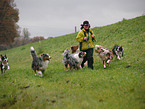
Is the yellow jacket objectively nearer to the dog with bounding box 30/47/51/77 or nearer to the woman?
the woman

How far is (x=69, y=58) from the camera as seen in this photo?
9.97 metres

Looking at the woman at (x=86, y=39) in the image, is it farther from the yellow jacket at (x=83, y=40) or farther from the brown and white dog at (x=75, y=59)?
the brown and white dog at (x=75, y=59)

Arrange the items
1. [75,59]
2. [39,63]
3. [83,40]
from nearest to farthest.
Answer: [39,63], [83,40], [75,59]

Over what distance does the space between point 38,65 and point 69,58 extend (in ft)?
6.91

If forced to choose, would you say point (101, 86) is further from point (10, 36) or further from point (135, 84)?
point (10, 36)

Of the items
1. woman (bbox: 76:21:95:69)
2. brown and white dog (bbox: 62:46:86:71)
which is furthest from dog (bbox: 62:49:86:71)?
woman (bbox: 76:21:95:69)

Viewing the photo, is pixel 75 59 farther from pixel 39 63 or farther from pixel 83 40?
pixel 39 63

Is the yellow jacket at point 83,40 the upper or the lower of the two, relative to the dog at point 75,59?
upper

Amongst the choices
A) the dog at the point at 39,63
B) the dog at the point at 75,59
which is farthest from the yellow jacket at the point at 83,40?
the dog at the point at 39,63

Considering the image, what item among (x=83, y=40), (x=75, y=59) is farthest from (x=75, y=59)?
(x=83, y=40)

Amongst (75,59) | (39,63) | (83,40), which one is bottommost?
(39,63)

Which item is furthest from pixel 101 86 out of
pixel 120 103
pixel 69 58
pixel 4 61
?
pixel 4 61

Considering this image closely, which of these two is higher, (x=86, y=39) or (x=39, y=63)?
(x=86, y=39)

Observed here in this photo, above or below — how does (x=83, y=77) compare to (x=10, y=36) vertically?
below
